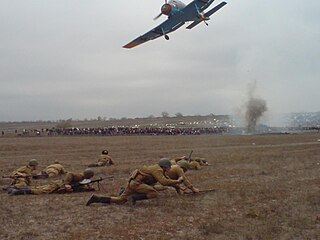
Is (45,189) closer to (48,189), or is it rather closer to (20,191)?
(48,189)

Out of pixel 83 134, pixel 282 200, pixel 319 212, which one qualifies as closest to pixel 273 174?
pixel 282 200

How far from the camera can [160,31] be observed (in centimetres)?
2247

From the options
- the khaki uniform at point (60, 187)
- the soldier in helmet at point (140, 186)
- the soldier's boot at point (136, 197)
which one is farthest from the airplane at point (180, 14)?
the soldier's boot at point (136, 197)

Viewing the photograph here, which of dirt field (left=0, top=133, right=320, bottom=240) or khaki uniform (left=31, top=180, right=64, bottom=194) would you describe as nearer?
dirt field (left=0, top=133, right=320, bottom=240)

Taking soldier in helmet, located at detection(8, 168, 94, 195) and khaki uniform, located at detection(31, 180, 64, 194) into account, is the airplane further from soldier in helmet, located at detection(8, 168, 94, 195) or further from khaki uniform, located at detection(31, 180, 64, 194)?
khaki uniform, located at detection(31, 180, 64, 194)

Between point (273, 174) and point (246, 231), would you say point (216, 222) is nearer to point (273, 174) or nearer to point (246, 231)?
point (246, 231)

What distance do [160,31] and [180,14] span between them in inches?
64.6

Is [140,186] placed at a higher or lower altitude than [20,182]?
higher

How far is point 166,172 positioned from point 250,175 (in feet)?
21.3

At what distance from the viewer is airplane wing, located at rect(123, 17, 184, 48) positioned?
21828 millimetres

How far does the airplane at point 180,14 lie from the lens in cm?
2109

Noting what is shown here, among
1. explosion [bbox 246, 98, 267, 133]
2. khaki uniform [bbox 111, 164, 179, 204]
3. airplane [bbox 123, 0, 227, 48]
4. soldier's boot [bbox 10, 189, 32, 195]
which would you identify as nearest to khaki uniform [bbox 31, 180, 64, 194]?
soldier's boot [bbox 10, 189, 32, 195]

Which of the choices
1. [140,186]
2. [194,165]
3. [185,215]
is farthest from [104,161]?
[185,215]

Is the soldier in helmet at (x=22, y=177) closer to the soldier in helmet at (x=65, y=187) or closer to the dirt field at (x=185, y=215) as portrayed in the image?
the dirt field at (x=185, y=215)
